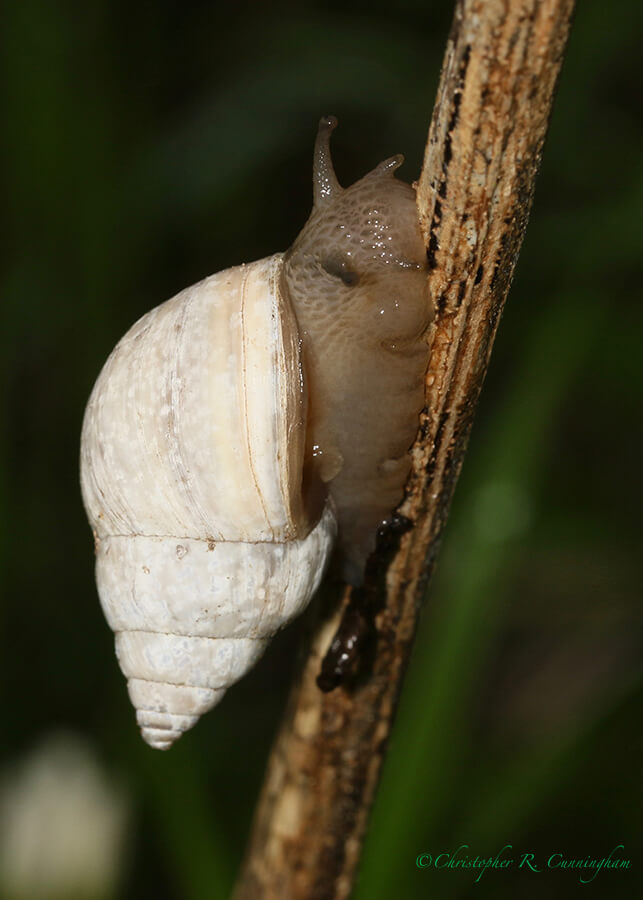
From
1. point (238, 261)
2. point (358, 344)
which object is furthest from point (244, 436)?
point (238, 261)

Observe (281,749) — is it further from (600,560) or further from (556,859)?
(600,560)

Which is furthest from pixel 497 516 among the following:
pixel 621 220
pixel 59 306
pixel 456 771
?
pixel 59 306

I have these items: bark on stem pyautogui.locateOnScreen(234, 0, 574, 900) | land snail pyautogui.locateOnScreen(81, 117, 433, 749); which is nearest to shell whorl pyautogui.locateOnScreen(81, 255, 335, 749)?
land snail pyautogui.locateOnScreen(81, 117, 433, 749)

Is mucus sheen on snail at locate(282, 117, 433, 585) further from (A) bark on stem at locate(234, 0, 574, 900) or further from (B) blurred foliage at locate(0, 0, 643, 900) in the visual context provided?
(B) blurred foliage at locate(0, 0, 643, 900)

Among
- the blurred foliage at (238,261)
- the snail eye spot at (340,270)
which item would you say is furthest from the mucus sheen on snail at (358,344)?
the blurred foliage at (238,261)

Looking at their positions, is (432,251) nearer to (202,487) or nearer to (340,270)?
(340,270)

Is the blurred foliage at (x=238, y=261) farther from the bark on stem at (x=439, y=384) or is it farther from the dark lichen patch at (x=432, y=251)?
the dark lichen patch at (x=432, y=251)

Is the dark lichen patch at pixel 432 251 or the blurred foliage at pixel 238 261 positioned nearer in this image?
the dark lichen patch at pixel 432 251

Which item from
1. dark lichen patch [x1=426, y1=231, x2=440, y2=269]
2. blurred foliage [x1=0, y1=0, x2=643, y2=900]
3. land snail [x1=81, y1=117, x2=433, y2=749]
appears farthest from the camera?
blurred foliage [x1=0, y1=0, x2=643, y2=900]
